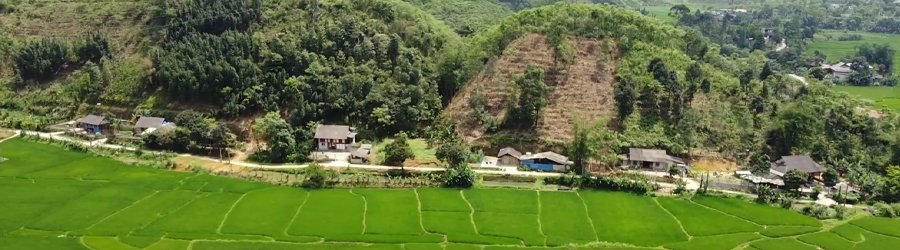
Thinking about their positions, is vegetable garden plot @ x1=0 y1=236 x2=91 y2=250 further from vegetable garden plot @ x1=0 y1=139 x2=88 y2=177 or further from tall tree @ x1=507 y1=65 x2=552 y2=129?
tall tree @ x1=507 y1=65 x2=552 y2=129

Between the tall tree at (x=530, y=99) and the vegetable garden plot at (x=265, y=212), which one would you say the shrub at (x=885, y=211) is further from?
the vegetable garden plot at (x=265, y=212)

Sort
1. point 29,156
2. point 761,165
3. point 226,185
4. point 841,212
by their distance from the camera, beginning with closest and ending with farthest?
point 841,212
point 226,185
point 761,165
point 29,156

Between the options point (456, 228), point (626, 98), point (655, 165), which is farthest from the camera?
point (626, 98)

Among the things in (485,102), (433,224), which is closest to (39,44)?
(485,102)

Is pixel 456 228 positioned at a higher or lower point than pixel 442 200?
lower

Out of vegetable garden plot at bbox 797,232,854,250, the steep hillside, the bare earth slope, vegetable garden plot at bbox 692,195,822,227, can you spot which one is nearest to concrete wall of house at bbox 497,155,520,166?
the bare earth slope

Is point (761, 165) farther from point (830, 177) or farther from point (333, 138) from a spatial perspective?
point (333, 138)

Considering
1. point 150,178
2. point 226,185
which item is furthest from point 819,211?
point 150,178
